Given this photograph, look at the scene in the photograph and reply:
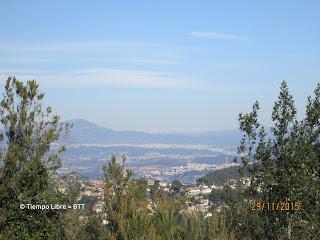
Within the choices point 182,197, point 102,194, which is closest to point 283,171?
point 182,197

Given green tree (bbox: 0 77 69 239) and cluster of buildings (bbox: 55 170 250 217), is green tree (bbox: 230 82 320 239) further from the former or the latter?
green tree (bbox: 0 77 69 239)

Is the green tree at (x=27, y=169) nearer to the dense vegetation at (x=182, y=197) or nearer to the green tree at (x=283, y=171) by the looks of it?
the dense vegetation at (x=182, y=197)

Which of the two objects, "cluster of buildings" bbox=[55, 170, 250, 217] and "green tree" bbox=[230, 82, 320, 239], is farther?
"cluster of buildings" bbox=[55, 170, 250, 217]

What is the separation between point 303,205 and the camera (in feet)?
52.6

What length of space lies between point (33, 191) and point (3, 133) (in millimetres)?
2759

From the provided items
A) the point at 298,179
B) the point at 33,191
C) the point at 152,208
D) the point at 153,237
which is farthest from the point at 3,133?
the point at 298,179

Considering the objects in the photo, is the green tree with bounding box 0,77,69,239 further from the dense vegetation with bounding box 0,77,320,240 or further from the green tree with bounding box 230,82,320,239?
the green tree with bounding box 230,82,320,239

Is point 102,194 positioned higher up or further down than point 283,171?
further down

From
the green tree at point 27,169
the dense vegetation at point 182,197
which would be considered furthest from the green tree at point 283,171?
the green tree at point 27,169

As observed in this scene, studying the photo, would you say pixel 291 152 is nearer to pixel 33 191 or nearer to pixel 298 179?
pixel 298 179

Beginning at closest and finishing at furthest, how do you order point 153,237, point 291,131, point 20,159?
point 153,237
point 291,131
point 20,159

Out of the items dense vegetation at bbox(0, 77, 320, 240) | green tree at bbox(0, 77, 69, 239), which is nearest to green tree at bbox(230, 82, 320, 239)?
dense vegetation at bbox(0, 77, 320, 240)

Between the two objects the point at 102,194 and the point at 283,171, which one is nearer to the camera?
the point at 283,171

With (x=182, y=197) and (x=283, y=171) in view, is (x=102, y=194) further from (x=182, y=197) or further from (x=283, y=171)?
(x=283, y=171)
